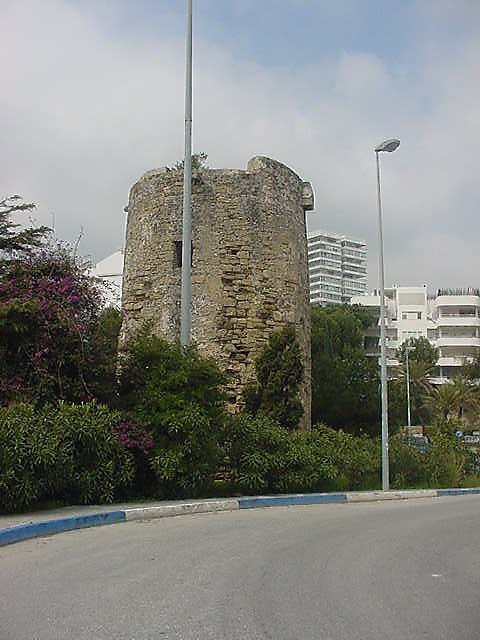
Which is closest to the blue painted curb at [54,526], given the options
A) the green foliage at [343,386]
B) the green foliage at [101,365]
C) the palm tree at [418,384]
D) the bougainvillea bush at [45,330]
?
the bougainvillea bush at [45,330]

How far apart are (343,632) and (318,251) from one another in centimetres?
18025

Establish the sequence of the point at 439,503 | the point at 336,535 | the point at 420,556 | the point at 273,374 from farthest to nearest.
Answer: the point at 273,374, the point at 439,503, the point at 336,535, the point at 420,556

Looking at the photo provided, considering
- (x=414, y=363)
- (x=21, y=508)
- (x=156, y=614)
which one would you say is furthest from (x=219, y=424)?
(x=414, y=363)

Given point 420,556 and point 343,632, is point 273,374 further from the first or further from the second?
point 343,632

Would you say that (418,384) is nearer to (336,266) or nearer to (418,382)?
(418,382)

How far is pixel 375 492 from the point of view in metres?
17.4

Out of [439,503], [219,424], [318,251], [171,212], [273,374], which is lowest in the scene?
[439,503]

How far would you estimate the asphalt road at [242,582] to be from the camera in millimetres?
5426

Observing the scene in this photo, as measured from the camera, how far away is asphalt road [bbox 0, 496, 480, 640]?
214 inches

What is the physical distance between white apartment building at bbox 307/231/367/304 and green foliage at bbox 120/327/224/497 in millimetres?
156550

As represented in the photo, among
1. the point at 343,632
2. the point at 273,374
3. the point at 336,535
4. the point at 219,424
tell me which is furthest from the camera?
the point at 273,374

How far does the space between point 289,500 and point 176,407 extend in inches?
114

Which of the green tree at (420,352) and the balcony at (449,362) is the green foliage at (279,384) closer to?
the green tree at (420,352)

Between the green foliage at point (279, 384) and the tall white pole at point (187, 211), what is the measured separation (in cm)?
378
